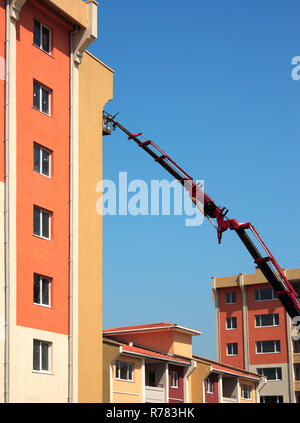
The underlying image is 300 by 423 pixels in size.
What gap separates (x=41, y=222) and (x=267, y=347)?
171ft

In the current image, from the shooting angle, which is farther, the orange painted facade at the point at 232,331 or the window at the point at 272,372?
the orange painted facade at the point at 232,331

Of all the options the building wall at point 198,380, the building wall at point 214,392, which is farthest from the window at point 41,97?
the building wall at point 214,392

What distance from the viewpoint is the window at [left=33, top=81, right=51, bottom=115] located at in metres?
34.7

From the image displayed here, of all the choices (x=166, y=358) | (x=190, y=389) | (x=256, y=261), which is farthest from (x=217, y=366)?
(x=256, y=261)

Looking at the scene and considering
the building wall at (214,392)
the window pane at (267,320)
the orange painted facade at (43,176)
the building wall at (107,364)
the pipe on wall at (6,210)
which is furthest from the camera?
the window pane at (267,320)

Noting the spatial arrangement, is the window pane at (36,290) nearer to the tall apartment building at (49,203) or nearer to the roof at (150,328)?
the tall apartment building at (49,203)

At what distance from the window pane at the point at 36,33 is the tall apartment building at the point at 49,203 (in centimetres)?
5

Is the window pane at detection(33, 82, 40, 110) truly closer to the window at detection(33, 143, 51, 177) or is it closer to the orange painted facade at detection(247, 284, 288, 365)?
the window at detection(33, 143, 51, 177)

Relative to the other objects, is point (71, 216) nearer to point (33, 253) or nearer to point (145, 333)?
point (33, 253)

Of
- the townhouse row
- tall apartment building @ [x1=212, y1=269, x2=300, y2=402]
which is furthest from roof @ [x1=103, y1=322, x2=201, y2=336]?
tall apartment building @ [x1=212, y1=269, x2=300, y2=402]

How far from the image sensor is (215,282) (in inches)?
3364

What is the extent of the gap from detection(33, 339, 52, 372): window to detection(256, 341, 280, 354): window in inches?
2017

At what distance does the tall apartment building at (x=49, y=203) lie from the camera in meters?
31.4

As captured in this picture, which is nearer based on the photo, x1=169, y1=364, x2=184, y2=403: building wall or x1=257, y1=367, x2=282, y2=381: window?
x1=169, y1=364, x2=184, y2=403: building wall
